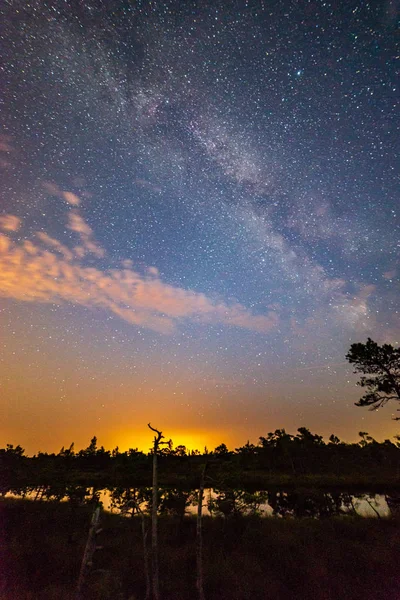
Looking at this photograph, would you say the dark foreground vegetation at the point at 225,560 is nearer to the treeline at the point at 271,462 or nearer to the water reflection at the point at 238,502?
the water reflection at the point at 238,502

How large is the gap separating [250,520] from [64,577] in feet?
56.3

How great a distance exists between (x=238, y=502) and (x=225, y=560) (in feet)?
27.2

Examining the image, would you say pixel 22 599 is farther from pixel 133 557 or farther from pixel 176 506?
pixel 176 506

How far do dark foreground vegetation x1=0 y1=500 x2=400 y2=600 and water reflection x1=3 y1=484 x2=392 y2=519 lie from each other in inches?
80.7

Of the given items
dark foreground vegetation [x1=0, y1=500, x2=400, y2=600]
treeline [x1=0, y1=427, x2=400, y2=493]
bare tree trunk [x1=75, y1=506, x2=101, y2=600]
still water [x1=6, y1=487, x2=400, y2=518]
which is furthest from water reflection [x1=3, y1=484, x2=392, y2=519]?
treeline [x1=0, y1=427, x2=400, y2=493]

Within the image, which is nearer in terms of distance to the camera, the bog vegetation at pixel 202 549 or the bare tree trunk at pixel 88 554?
the bare tree trunk at pixel 88 554

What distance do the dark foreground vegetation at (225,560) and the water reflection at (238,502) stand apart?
205cm

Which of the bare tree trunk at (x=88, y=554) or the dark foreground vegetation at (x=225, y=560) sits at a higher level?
the bare tree trunk at (x=88, y=554)

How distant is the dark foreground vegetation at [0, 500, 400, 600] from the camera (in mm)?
15836

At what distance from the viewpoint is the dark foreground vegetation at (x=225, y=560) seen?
52.0 feet

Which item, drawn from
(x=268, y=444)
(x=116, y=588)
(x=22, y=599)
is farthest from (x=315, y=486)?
(x=22, y=599)

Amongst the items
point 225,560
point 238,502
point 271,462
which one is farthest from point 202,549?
point 271,462

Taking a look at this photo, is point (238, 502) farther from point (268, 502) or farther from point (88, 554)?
point (268, 502)


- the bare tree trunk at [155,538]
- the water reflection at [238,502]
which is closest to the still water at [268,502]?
the water reflection at [238,502]
